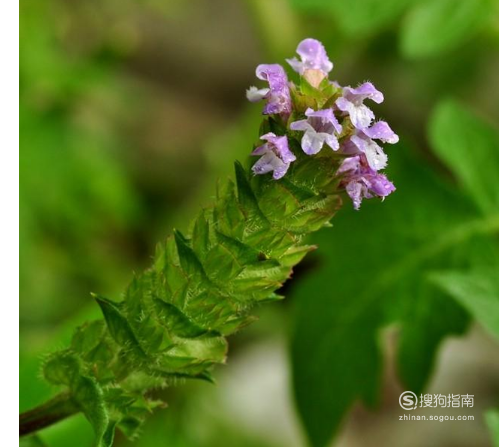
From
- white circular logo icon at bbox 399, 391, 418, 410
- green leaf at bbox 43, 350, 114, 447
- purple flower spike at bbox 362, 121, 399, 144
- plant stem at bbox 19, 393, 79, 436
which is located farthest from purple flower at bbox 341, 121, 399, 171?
white circular logo icon at bbox 399, 391, 418, 410

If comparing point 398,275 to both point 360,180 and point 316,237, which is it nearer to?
point 316,237

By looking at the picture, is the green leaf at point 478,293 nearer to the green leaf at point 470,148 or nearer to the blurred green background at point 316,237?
the blurred green background at point 316,237

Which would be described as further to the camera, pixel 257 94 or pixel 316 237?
pixel 316 237

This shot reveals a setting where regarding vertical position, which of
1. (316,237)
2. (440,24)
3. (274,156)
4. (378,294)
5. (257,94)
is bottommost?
(274,156)

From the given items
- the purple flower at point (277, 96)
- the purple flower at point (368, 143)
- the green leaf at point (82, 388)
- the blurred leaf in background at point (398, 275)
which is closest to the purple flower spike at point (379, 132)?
the purple flower at point (368, 143)

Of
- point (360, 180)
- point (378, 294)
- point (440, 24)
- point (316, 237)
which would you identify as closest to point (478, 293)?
point (378, 294)

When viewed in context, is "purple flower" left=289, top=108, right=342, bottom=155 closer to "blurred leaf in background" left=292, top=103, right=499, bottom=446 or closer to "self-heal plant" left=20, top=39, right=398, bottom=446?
"self-heal plant" left=20, top=39, right=398, bottom=446

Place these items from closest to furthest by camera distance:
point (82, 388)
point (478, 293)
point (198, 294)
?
point (198, 294) < point (82, 388) < point (478, 293)
